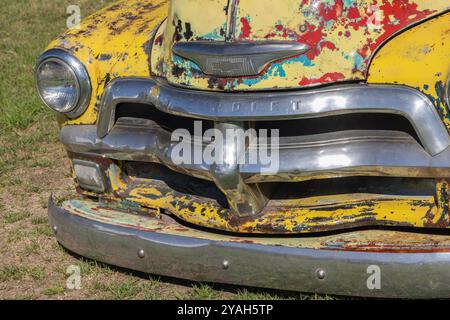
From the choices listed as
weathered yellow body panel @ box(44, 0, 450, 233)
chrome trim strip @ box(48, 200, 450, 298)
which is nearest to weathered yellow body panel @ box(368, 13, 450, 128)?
weathered yellow body panel @ box(44, 0, 450, 233)

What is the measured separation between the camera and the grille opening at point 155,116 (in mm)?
3100

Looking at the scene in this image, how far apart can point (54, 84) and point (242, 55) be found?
2.87ft

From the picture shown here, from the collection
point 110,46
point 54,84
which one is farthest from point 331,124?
point 54,84

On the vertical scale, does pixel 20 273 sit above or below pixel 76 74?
below

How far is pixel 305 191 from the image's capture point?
9.85ft

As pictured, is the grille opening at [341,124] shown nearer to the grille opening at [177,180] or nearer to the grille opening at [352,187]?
the grille opening at [352,187]

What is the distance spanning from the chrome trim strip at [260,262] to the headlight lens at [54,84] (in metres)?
0.44

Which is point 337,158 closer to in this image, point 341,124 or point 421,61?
point 341,124

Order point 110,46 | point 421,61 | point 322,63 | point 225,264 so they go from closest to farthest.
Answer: point 421,61
point 322,63
point 225,264
point 110,46

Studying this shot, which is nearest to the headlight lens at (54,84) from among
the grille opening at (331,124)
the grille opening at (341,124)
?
the grille opening at (331,124)

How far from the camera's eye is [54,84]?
3.29 m
